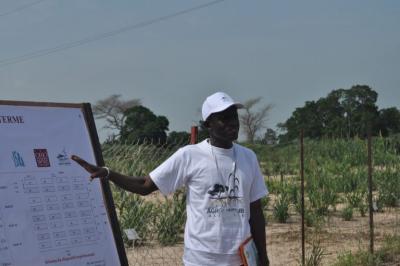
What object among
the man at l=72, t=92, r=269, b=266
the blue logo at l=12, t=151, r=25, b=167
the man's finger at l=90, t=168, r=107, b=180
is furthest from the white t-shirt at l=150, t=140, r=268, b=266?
the blue logo at l=12, t=151, r=25, b=167

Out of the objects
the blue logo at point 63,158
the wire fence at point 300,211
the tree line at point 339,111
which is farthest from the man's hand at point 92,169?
the tree line at point 339,111

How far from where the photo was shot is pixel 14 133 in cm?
370

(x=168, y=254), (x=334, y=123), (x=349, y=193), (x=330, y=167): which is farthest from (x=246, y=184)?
(x=334, y=123)

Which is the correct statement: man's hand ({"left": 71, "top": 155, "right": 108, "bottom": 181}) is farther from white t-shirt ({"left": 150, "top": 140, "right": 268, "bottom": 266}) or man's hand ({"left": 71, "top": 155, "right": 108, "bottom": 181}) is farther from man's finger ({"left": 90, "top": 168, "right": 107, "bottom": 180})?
white t-shirt ({"left": 150, "top": 140, "right": 268, "bottom": 266})

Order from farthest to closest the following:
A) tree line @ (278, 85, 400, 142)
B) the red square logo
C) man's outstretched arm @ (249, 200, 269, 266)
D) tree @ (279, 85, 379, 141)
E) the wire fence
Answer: tree @ (279, 85, 379, 141)
tree line @ (278, 85, 400, 142)
the wire fence
man's outstretched arm @ (249, 200, 269, 266)
the red square logo

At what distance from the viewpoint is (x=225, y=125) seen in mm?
3773

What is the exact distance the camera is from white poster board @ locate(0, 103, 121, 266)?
3537mm

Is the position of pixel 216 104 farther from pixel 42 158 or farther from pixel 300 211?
pixel 300 211

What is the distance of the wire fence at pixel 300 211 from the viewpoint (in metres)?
9.16

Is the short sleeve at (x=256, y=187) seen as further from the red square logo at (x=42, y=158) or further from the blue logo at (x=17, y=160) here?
the blue logo at (x=17, y=160)

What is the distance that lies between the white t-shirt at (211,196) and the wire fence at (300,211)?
2054mm

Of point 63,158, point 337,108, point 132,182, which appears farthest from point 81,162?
point 337,108

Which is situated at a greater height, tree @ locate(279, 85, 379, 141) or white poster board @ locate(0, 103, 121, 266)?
white poster board @ locate(0, 103, 121, 266)

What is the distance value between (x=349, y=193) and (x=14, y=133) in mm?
11160
